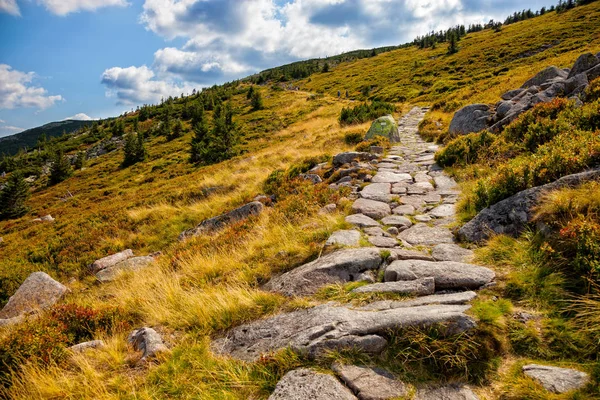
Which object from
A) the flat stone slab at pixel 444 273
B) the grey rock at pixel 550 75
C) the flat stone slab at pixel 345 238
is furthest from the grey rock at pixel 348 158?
the grey rock at pixel 550 75

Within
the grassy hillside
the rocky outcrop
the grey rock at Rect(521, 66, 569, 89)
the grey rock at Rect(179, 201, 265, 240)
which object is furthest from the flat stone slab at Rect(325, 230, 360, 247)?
the grey rock at Rect(521, 66, 569, 89)

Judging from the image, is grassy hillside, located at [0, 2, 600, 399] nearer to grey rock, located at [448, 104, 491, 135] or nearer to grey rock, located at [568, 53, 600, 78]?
grey rock, located at [448, 104, 491, 135]

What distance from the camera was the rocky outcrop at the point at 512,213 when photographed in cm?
468

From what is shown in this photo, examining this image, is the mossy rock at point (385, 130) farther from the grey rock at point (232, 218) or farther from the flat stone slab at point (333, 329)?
the flat stone slab at point (333, 329)

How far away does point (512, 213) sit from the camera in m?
5.06

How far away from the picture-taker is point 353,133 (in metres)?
18.2

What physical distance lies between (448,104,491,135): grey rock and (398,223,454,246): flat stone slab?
9.93 metres

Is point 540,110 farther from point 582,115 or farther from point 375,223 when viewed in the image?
point 375,223

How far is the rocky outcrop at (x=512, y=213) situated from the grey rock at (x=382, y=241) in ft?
3.91

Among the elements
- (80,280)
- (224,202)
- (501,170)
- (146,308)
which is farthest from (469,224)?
(80,280)

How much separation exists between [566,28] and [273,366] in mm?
73233

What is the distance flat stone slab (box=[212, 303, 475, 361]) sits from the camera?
10.7 ft

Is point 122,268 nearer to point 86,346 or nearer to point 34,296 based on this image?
point 34,296

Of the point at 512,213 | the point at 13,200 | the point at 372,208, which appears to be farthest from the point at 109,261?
the point at 13,200
